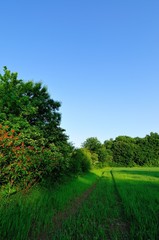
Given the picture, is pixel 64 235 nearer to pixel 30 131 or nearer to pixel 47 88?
pixel 30 131

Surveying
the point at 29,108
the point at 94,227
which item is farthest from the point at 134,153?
the point at 94,227

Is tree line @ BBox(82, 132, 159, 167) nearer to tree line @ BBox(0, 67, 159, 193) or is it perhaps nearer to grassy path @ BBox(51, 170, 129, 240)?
tree line @ BBox(0, 67, 159, 193)

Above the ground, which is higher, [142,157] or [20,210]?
[142,157]

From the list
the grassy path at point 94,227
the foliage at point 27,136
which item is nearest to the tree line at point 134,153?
the foliage at point 27,136

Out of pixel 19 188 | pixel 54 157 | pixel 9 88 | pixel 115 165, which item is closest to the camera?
pixel 19 188

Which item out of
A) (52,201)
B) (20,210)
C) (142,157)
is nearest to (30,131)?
(52,201)

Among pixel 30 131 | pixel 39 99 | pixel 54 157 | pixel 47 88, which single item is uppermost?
pixel 47 88

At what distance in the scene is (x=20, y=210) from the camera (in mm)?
4402

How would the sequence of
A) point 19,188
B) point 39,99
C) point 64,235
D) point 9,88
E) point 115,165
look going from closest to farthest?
point 64,235 < point 19,188 < point 9,88 < point 39,99 < point 115,165

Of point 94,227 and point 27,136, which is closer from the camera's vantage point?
point 94,227

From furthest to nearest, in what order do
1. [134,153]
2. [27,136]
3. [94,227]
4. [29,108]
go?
[134,153]
[29,108]
[27,136]
[94,227]

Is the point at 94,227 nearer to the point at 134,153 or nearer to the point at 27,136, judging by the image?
the point at 27,136

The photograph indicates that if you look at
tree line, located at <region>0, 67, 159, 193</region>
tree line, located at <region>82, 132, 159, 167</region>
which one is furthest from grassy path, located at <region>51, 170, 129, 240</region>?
tree line, located at <region>82, 132, 159, 167</region>

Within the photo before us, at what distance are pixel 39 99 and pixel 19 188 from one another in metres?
7.78
